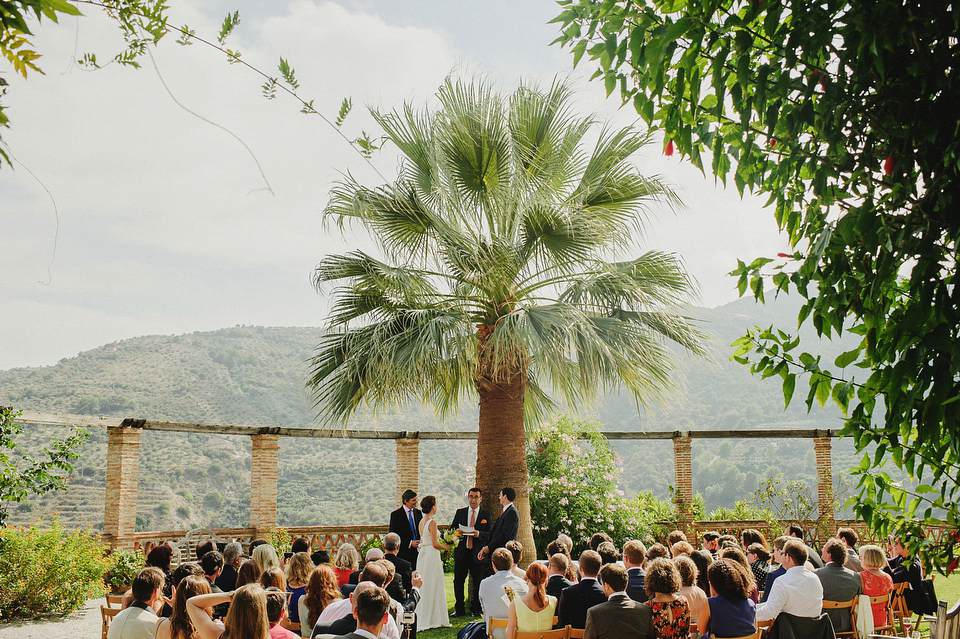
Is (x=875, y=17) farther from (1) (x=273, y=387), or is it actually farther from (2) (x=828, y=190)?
(1) (x=273, y=387)

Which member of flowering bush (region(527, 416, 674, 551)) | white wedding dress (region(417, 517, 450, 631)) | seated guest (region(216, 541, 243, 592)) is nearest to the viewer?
seated guest (region(216, 541, 243, 592))

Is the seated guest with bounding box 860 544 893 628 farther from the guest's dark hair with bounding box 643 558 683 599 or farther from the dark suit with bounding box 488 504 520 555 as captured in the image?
the dark suit with bounding box 488 504 520 555

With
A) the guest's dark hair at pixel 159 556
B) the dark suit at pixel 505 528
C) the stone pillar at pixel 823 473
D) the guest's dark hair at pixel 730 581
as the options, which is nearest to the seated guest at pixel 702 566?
the guest's dark hair at pixel 730 581

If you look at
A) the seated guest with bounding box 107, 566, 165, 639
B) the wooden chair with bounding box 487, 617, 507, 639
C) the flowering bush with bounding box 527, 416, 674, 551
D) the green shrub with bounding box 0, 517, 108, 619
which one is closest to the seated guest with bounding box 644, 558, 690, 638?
the wooden chair with bounding box 487, 617, 507, 639

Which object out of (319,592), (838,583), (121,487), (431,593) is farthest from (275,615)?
(121,487)

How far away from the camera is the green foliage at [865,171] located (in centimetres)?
172

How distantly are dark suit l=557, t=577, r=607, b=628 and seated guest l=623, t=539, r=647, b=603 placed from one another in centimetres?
40

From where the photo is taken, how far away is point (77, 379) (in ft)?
127

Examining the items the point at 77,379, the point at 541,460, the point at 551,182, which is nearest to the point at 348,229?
A: the point at 551,182

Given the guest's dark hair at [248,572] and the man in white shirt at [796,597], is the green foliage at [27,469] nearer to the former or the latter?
the guest's dark hair at [248,572]

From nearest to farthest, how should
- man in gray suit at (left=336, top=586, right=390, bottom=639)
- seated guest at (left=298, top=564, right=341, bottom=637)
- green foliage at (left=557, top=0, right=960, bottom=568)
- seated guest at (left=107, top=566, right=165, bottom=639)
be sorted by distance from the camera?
green foliage at (left=557, top=0, right=960, bottom=568) < man in gray suit at (left=336, top=586, right=390, bottom=639) < seated guest at (left=107, top=566, right=165, bottom=639) < seated guest at (left=298, top=564, right=341, bottom=637)

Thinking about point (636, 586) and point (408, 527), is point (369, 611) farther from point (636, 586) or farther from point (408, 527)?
point (408, 527)

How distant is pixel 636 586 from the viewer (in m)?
6.10

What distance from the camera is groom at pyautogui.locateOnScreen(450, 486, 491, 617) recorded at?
9.83 m
